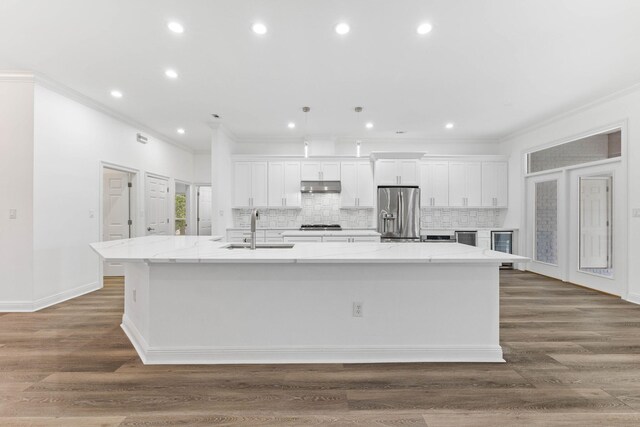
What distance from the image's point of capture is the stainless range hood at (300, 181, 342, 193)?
655 centimetres

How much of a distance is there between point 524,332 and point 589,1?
287 cm

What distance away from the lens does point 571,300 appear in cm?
427

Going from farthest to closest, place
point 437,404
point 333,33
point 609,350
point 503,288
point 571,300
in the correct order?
1. point 503,288
2. point 571,300
3. point 333,33
4. point 609,350
5. point 437,404

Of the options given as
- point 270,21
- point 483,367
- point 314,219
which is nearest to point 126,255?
point 270,21

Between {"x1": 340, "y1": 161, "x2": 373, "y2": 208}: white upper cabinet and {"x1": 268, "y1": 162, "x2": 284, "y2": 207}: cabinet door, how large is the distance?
1281mm

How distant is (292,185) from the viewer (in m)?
6.71

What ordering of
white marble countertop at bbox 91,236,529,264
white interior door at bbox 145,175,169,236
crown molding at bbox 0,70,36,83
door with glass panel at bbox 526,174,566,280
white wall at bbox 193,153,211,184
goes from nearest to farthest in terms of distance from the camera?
white marble countertop at bbox 91,236,529,264
crown molding at bbox 0,70,36,83
door with glass panel at bbox 526,174,566,280
white interior door at bbox 145,175,169,236
white wall at bbox 193,153,211,184

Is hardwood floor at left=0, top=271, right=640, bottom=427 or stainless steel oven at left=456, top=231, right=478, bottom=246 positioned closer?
hardwood floor at left=0, top=271, right=640, bottom=427

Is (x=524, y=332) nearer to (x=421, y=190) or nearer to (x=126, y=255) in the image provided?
(x=126, y=255)

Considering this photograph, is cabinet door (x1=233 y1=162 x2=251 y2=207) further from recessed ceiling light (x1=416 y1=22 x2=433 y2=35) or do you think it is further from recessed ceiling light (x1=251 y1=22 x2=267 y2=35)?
recessed ceiling light (x1=416 y1=22 x2=433 y2=35)

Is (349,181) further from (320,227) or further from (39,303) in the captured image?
(39,303)

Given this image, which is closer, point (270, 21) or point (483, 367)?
point (483, 367)

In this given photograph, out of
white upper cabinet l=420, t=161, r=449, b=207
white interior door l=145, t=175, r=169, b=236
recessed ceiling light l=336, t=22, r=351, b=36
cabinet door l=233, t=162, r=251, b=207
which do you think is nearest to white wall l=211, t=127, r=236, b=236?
cabinet door l=233, t=162, r=251, b=207

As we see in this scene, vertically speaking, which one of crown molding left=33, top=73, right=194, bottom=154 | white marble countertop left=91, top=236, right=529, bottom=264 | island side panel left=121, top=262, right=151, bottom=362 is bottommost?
island side panel left=121, top=262, right=151, bottom=362
